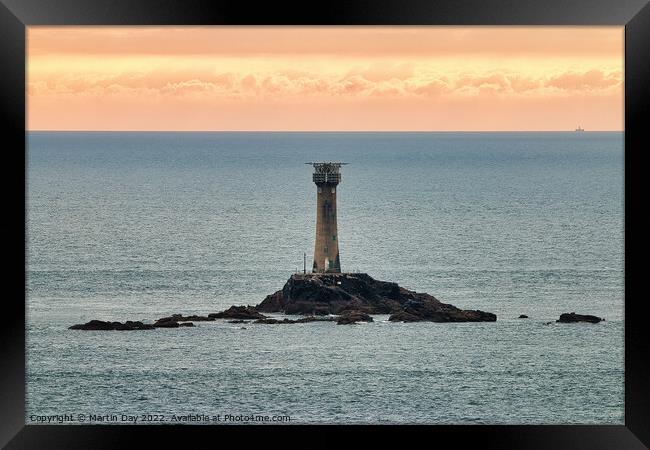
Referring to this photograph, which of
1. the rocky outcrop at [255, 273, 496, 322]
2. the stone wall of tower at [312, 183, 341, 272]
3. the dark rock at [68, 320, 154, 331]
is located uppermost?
the stone wall of tower at [312, 183, 341, 272]

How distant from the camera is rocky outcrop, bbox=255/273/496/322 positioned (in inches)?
2408

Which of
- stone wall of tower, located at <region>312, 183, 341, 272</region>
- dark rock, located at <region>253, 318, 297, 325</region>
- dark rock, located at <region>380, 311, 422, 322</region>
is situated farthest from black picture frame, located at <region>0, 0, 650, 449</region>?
dark rock, located at <region>380, 311, 422, 322</region>

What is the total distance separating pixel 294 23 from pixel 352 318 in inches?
1887

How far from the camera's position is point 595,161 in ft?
649

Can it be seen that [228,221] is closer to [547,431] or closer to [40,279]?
[40,279]

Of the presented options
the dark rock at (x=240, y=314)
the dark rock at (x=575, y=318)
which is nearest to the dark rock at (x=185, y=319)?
the dark rock at (x=240, y=314)

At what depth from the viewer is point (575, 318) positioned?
65625 mm

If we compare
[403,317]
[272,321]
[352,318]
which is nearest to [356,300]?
[352,318]

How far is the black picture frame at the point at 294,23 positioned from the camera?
12.6 m

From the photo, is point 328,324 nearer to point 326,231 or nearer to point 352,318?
point 352,318

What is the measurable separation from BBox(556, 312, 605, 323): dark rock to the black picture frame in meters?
52.5

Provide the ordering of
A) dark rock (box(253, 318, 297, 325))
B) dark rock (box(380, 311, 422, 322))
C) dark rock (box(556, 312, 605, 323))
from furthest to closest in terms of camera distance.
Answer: dark rock (box(556, 312, 605, 323)), dark rock (box(380, 311, 422, 322)), dark rock (box(253, 318, 297, 325))

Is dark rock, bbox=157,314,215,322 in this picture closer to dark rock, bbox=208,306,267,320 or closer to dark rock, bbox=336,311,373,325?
dark rock, bbox=208,306,267,320

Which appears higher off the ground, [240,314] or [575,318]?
[240,314]
